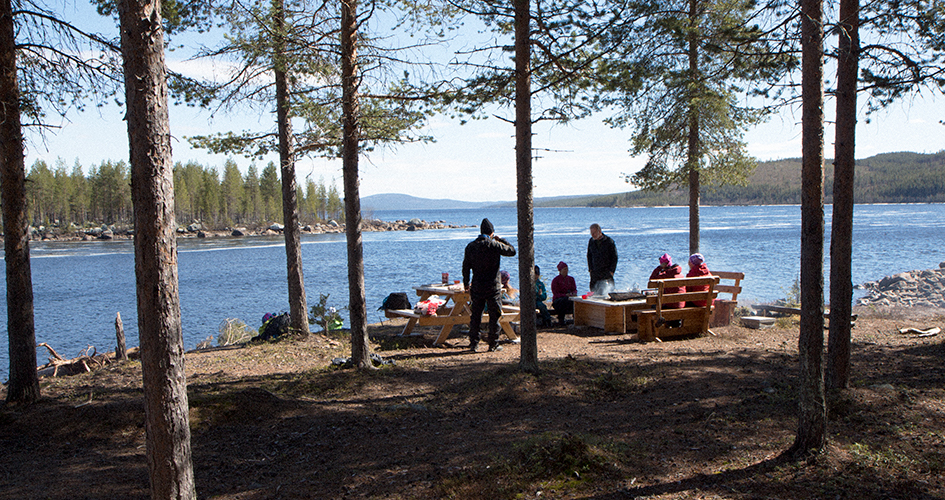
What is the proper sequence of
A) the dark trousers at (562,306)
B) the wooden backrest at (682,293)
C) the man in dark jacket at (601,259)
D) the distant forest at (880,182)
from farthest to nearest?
1. the distant forest at (880,182)
2. the dark trousers at (562,306)
3. the man in dark jacket at (601,259)
4. the wooden backrest at (682,293)

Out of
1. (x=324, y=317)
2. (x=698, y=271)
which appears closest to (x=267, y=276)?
(x=324, y=317)

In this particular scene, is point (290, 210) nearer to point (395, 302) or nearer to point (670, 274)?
point (395, 302)

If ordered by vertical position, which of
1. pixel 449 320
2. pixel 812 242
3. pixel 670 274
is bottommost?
pixel 449 320

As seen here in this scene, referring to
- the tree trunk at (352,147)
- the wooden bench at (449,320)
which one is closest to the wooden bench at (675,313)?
the wooden bench at (449,320)

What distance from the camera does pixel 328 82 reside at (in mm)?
8008

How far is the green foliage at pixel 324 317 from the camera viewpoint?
1117 cm

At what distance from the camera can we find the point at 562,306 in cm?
1144

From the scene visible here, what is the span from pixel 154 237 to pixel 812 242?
3969 millimetres

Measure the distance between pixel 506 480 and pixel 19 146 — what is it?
6.20 m

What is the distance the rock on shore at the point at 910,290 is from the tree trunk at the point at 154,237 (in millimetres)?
19472

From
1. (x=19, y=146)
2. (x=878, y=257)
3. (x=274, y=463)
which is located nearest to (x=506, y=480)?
(x=274, y=463)

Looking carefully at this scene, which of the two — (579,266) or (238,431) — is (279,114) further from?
(579,266)

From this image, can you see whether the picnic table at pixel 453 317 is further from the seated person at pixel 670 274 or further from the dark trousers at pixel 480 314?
the seated person at pixel 670 274

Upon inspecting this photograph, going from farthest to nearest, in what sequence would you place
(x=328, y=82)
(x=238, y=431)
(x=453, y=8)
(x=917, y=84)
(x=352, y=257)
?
(x=328, y=82)
(x=352, y=257)
(x=453, y=8)
(x=917, y=84)
(x=238, y=431)
